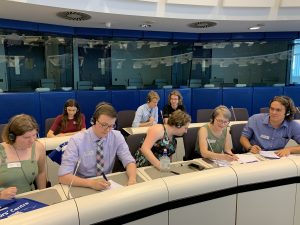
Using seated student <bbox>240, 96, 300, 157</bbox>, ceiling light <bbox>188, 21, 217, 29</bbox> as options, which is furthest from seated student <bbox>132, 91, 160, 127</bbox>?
ceiling light <bbox>188, 21, 217, 29</bbox>

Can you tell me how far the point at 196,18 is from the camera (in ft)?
15.5

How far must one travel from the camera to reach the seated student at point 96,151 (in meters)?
1.74

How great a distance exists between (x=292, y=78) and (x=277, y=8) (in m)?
2.77

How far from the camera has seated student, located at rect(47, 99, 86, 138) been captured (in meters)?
3.36

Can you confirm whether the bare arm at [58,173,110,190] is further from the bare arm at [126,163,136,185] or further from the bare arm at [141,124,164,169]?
the bare arm at [141,124,164,169]

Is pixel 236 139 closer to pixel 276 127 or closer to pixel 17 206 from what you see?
pixel 276 127

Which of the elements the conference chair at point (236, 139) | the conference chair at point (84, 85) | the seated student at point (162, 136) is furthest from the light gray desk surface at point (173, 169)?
the conference chair at point (84, 85)

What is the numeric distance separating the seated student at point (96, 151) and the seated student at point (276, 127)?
1.24 m

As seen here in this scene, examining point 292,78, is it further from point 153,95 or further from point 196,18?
point 153,95

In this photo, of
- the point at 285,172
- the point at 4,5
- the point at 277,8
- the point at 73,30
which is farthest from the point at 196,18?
the point at 285,172

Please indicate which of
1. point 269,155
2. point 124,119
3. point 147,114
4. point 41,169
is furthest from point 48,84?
point 269,155

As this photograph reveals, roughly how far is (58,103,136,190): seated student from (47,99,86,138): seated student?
1561 mm

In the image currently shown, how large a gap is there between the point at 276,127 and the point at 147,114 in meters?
2.05

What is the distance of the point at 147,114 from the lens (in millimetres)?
4156
